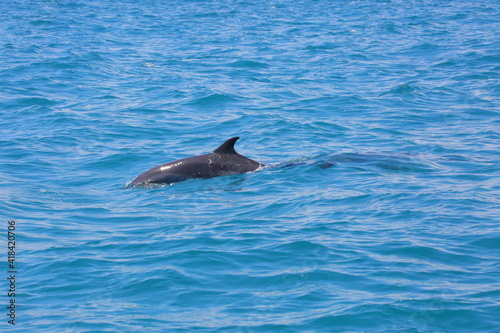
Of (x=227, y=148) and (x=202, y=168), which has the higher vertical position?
(x=227, y=148)

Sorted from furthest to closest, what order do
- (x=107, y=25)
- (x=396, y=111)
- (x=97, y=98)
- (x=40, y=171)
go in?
(x=107, y=25) < (x=97, y=98) < (x=396, y=111) < (x=40, y=171)

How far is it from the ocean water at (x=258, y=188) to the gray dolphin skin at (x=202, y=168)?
0.24m

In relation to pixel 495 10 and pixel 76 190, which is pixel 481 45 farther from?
pixel 76 190

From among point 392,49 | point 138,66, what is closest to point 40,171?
point 138,66

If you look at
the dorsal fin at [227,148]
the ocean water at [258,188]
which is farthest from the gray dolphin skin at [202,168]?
the ocean water at [258,188]

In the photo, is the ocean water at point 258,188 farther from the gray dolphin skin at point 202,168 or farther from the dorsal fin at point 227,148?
the dorsal fin at point 227,148

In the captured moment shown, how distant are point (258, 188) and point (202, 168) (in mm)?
1409

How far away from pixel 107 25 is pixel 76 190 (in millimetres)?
25134

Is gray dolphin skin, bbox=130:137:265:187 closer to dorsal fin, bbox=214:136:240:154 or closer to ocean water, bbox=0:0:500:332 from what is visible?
dorsal fin, bbox=214:136:240:154

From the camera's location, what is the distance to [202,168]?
14.0 m

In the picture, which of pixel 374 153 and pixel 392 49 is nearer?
pixel 374 153

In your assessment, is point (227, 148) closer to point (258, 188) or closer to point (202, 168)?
point (202, 168)

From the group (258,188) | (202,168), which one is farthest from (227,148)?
(258,188)

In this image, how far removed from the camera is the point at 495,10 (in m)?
39.2
